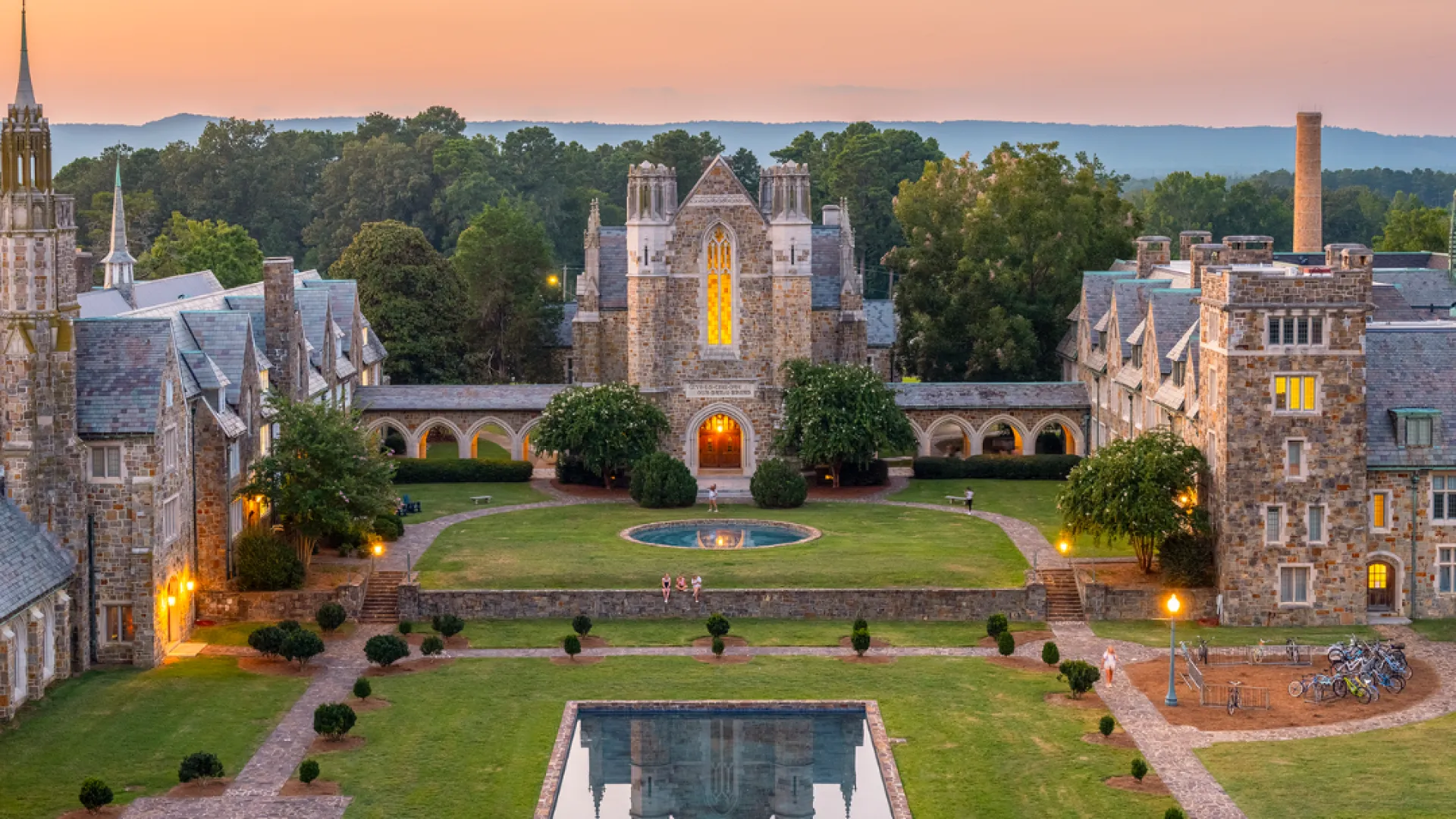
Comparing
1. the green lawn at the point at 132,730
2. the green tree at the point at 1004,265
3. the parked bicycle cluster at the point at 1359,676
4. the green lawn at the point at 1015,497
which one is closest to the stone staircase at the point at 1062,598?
the green lawn at the point at 1015,497

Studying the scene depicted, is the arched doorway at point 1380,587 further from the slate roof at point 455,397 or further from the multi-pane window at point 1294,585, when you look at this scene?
the slate roof at point 455,397

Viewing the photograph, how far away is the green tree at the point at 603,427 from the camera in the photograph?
78.8 meters

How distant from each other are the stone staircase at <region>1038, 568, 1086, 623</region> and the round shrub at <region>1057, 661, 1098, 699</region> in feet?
29.8

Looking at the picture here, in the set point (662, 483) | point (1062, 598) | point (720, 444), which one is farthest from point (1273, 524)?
point (720, 444)

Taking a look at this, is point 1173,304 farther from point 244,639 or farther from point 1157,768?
point 244,639

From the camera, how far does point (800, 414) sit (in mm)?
79688

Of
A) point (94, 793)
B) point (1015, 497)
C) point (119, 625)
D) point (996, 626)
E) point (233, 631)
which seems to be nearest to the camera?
point (94, 793)

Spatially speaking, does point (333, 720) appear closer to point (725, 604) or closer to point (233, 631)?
point (233, 631)

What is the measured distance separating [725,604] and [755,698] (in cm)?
1014

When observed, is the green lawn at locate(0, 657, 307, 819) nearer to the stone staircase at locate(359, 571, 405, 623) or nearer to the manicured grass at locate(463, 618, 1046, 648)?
the stone staircase at locate(359, 571, 405, 623)

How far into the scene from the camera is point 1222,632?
56719 mm

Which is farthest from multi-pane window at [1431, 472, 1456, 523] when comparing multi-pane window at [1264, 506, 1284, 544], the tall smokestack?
the tall smokestack

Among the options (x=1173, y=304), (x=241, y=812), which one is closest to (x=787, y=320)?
(x=1173, y=304)

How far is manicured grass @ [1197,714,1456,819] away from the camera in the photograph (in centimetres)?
4003
